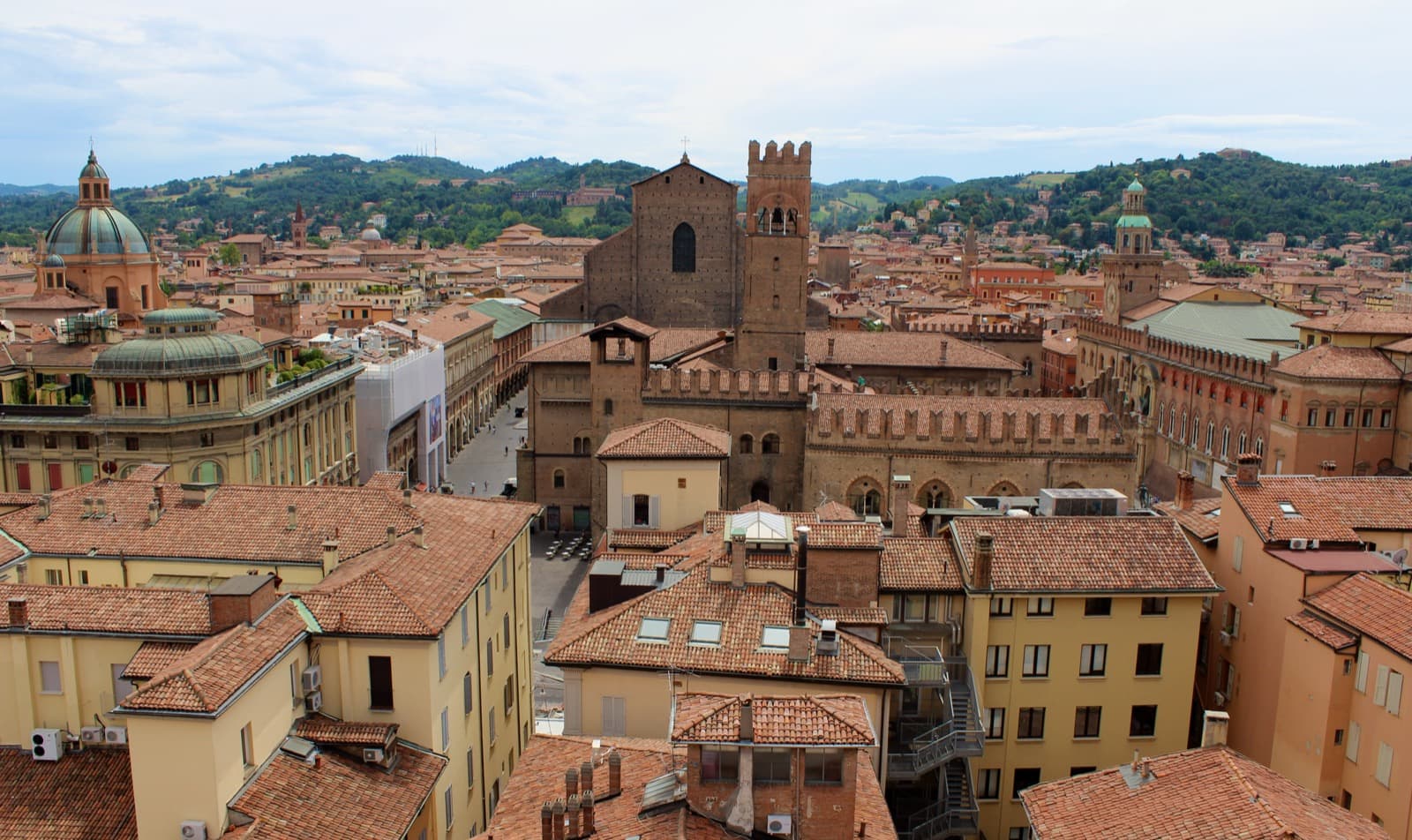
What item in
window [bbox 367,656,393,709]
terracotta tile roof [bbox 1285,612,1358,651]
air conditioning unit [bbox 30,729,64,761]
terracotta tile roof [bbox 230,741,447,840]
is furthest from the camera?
terracotta tile roof [bbox 1285,612,1358,651]

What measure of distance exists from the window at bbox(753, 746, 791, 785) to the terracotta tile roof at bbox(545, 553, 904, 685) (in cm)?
577

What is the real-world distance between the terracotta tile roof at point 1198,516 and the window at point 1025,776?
884cm

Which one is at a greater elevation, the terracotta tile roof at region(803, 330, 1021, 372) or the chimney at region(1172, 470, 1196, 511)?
the terracotta tile roof at region(803, 330, 1021, 372)

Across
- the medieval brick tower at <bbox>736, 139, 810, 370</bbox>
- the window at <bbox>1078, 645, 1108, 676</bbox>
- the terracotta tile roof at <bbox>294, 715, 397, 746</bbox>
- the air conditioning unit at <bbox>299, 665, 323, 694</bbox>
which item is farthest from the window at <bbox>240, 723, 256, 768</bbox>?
the medieval brick tower at <bbox>736, 139, 810, 370</bbox>

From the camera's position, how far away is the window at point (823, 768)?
56.9 feet

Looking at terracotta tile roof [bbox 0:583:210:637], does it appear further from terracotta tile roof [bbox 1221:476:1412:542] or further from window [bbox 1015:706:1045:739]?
terracotta tile roof [bbox 1221:476:1412:542]

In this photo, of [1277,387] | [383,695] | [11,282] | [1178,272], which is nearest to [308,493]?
[383,695]

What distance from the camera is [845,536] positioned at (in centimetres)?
2706

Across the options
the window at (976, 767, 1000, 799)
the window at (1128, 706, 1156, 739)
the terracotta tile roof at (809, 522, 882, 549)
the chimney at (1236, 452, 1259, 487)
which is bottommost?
the window at (976, 767, 1000, 799)

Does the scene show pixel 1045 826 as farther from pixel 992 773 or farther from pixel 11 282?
pixel 11 282

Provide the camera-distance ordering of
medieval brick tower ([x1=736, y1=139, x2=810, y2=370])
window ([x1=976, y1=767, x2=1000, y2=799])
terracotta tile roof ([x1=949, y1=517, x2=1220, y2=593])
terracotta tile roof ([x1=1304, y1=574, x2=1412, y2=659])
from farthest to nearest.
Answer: medieval brick tower ([x1=736, y1=139, x2=810, y2=370]) < window ([x1=976, y1=767, x2=1000, y2=799]) < terracotta tile roof ([x1=949, y1=517, x2=1220, y2=593]) < terracotta tile roof ([x1=1304, y1=574, x2=1412, y2=659])

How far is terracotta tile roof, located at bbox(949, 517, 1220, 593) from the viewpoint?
27.9 m

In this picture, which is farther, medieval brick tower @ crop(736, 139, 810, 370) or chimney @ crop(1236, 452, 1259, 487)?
medieval brick tower @ crop(736, 139, 810, 370)

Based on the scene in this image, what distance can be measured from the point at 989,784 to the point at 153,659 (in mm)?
19092
